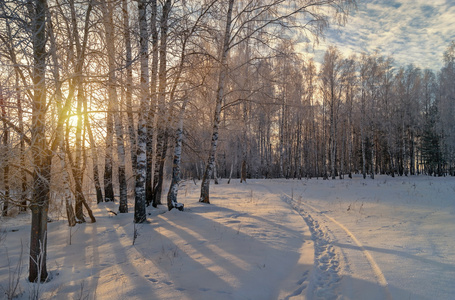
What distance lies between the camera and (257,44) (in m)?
10.4

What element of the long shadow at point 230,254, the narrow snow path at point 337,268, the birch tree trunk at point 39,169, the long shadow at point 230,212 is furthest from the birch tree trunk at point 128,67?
the narrow snow path at point 337,268

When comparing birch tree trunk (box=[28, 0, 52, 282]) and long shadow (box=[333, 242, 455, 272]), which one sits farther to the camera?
long shadow (box=[333, 242, 455, 272])

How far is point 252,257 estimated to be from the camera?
15.7 feet

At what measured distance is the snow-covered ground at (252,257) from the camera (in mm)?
3613

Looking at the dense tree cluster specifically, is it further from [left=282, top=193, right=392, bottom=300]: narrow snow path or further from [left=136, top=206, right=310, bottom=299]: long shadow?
[left=282, top=193, right=392, bottom=300]: narrow snow path

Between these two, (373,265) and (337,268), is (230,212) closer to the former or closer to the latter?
(337,268)

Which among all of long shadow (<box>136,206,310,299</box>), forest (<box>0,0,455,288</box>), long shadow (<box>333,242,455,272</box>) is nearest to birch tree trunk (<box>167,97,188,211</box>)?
forest (<box>0,0,455,288</box>)

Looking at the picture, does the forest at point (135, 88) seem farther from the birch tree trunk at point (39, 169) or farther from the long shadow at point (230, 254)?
the long shadow at point (230, 254)

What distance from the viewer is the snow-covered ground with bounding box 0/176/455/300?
3.61m

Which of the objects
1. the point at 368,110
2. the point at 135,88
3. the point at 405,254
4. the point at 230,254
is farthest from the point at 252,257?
the point at 368,110

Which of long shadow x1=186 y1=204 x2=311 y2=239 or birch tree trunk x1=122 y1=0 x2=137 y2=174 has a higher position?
birch tree trunk x1=122 y1=0 x2=137 y2=174

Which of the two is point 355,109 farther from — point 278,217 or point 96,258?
point 96,258

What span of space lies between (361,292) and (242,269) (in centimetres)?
179

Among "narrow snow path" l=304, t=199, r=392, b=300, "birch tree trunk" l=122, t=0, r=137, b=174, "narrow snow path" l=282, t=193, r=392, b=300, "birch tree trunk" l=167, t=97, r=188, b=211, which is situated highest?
"birch tree trunk" l=122, t=0, r=137, b=174
